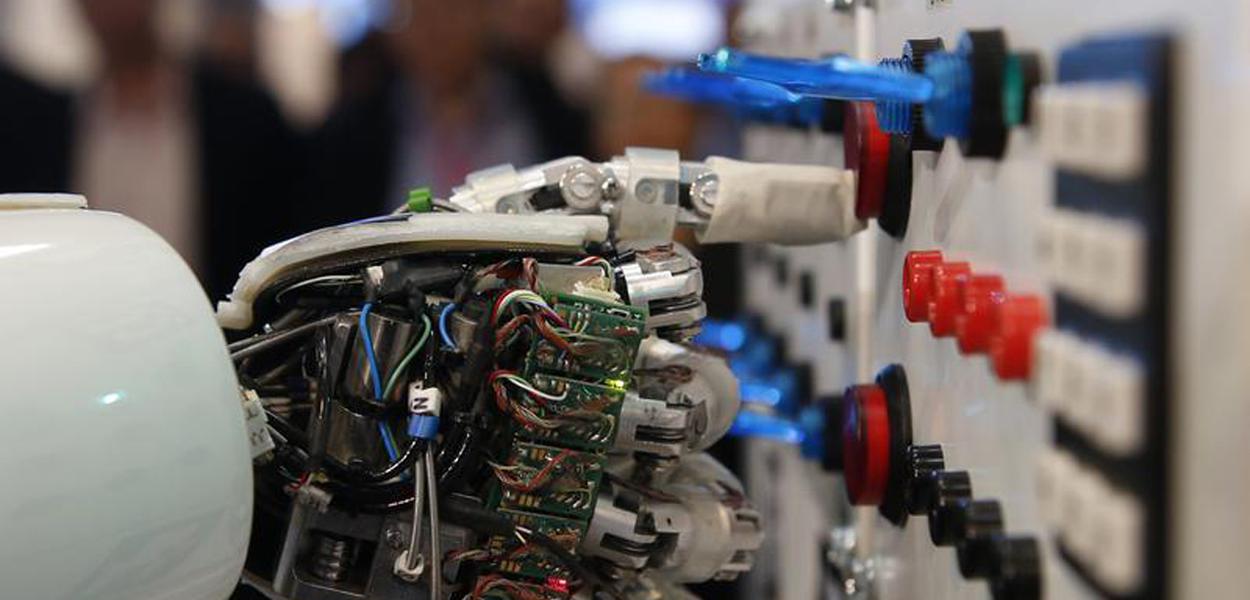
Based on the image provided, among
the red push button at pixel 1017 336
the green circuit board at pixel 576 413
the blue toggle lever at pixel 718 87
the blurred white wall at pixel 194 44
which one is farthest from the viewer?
the blurred white wall at pixel 194 44

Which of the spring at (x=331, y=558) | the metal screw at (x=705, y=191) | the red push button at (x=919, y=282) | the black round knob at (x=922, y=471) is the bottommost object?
the spring at (x=331, y=558)

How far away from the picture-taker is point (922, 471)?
1.08m

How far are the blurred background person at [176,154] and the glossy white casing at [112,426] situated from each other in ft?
5.51

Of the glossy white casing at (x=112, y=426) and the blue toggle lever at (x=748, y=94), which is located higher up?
the blue toggle lever at (x=748, y=94)

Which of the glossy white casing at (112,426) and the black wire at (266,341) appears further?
the black wire at (266,341)

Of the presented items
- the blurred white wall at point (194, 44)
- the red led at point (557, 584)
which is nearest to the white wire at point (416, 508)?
the red led at point (557, 584)

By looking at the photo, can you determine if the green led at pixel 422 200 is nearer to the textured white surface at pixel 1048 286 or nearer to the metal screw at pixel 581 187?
the metal screw at pixel 581 187

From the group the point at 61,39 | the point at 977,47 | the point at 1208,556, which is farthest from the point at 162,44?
the point at 1208,556

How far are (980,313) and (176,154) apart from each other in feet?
6.87

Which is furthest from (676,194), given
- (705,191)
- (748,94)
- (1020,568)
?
(1020,568)

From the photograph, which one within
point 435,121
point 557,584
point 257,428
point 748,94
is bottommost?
point 557,584

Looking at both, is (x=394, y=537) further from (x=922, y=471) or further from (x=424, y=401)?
(x=922, y=471)

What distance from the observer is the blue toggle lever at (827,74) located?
913 mm

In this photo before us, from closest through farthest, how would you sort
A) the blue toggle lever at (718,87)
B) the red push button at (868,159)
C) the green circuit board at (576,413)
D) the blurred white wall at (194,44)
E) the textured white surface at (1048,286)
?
the textured white surface at (1048,286) < the green circuit board at (576,413) < the red push button at (868,159) < the blue toggle lever at (718,87) < the blurred white wall at (194,44)
